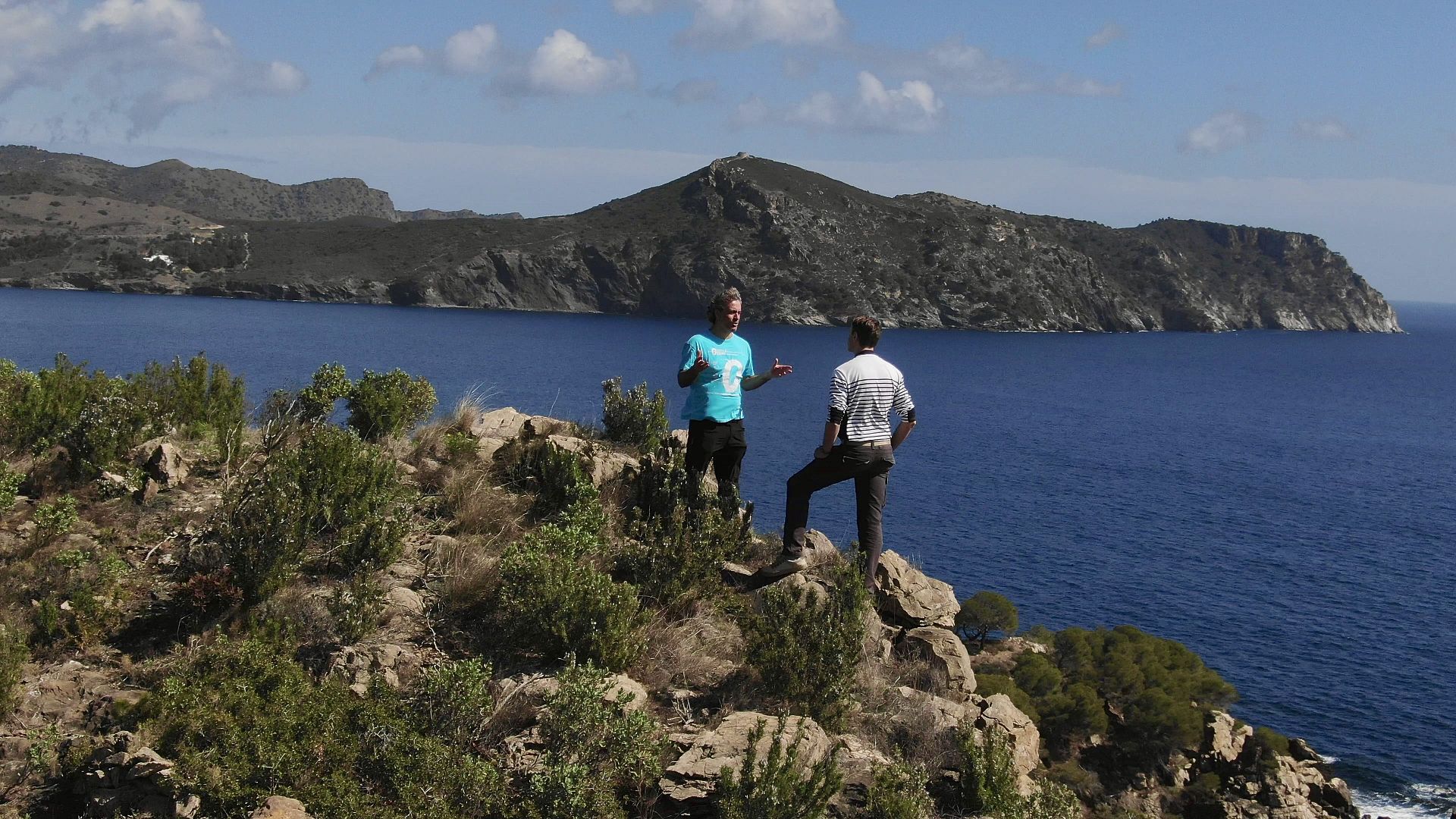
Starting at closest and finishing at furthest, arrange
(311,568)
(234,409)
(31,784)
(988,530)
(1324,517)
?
(31,784), (311,568), (234,409), (988,530), (1324,517)

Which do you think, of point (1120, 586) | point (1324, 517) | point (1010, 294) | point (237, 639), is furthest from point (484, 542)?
point (1010, 294)

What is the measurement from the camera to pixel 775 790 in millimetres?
4957

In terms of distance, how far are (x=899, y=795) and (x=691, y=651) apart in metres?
1.78

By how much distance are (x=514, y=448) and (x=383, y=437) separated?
169 centimetres

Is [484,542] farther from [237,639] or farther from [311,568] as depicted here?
[237,639]

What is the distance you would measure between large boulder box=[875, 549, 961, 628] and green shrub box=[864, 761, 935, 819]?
10.7 ft

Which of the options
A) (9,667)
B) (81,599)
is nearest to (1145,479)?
(81,599)

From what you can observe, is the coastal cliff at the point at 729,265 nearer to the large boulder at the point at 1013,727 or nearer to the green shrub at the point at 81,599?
the large boulder at the point at 1013,727

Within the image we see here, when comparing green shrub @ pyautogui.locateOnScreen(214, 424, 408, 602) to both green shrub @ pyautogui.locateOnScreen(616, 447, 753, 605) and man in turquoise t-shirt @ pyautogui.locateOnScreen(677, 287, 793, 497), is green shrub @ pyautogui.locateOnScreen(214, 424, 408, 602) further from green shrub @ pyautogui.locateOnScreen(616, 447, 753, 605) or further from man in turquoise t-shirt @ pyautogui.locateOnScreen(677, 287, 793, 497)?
man in turquoise t-shirt @ pyautogui.locateOnScreen(677, 287, 793, 497)

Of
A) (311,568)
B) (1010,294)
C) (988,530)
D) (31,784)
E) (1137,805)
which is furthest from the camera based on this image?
(1010,294)

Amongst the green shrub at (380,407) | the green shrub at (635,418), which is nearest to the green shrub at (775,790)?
the green shrub at (635,418)

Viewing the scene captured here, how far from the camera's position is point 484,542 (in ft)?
25.5

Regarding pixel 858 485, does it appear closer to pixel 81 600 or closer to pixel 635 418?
pixel 635 418

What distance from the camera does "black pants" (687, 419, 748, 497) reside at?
815 centimetres
